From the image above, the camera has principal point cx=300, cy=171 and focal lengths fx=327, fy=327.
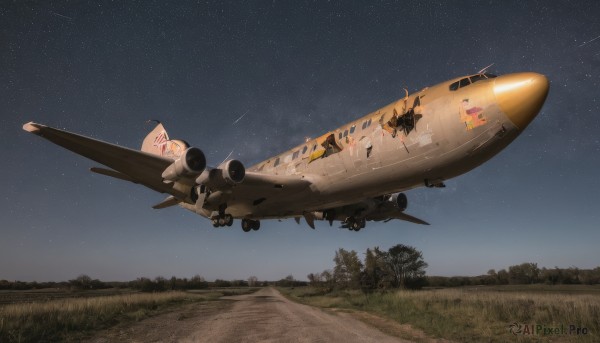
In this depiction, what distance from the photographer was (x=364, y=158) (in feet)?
48.8

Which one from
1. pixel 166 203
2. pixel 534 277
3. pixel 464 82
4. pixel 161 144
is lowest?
pixel 534 277

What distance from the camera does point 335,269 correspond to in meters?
78.8

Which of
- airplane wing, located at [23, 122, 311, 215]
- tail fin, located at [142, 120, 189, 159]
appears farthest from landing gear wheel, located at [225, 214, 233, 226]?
tail fin, located at [142, 120, 189, 159]

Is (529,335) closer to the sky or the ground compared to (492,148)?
closer to the ground

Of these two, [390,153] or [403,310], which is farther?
[403,310]

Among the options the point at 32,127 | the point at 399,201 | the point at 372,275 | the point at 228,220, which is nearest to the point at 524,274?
the point at 372,275

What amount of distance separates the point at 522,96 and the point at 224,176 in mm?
12162

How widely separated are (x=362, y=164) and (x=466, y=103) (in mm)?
5077

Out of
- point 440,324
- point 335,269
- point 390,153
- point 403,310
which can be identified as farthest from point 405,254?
point 390,153

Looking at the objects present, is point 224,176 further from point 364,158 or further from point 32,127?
point 32,127

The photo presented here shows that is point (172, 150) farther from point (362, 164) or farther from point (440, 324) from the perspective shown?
point (440, 324)

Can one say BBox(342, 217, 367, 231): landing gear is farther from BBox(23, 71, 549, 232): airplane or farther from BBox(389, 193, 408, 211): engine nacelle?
BBox(389, 193, 408, 211): engine nacelle

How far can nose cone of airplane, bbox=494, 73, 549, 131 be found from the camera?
1004cm

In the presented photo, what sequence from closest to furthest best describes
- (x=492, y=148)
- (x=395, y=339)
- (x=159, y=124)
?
1. (x=492, y=148)
2. (x=395, y=339)
3. (x=159, y=124)
